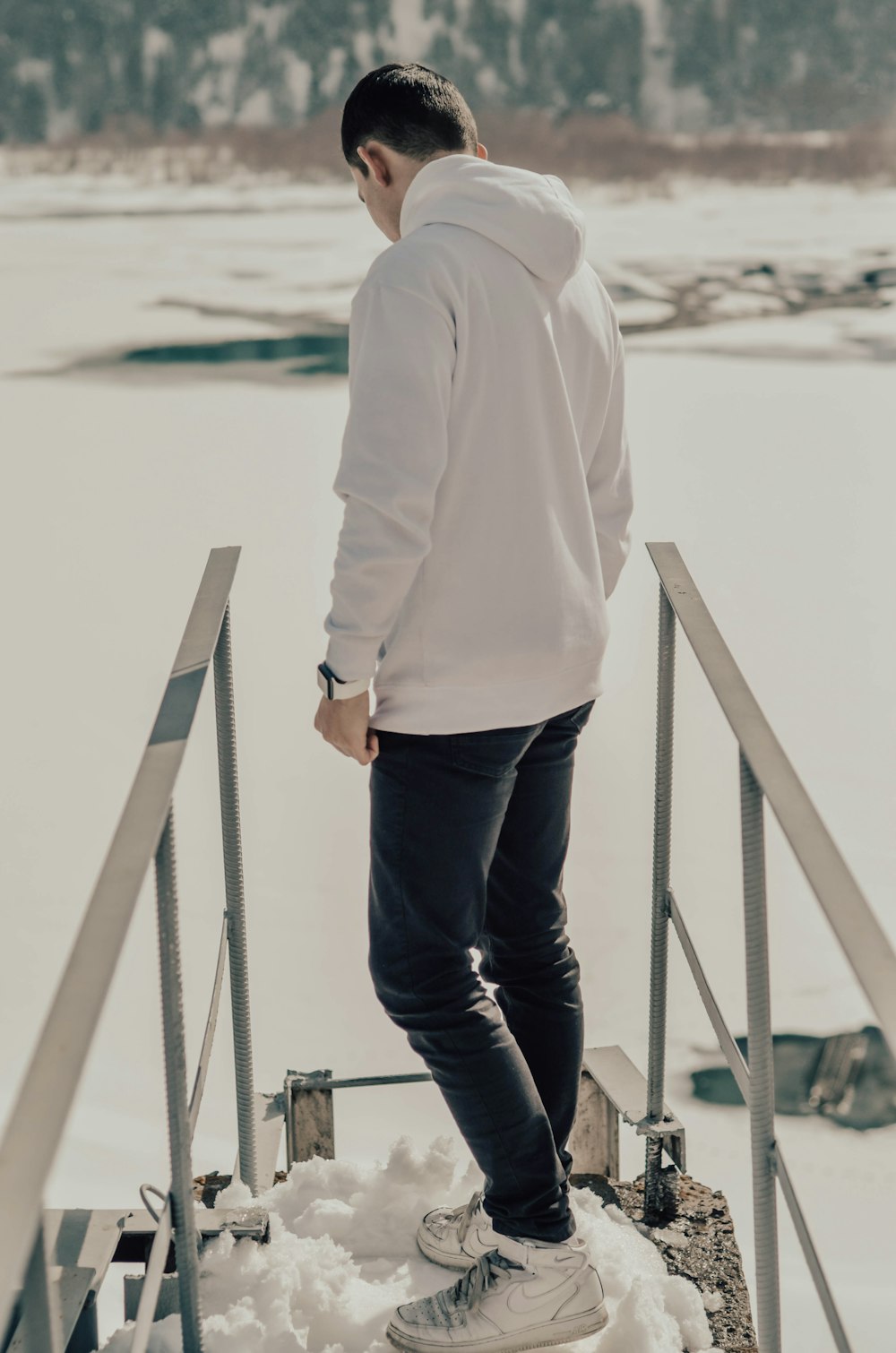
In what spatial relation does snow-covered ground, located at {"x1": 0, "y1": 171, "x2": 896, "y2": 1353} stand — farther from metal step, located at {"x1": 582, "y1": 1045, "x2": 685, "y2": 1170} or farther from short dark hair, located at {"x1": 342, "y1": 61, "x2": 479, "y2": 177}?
short dark hair, located at {"x1": 342, "y1": 61, "x2": 479, "y2": 177}

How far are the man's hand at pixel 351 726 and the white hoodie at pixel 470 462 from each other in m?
0.02

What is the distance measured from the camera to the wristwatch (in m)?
1.00

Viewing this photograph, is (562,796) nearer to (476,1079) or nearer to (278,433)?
(476,1079)

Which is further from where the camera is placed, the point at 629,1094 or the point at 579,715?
the point at 629,1094

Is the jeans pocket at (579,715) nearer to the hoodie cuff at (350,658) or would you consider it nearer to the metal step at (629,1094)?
the hoodie cuff at (350,658)

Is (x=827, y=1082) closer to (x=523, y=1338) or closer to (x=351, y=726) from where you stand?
(x=523, y=1338)

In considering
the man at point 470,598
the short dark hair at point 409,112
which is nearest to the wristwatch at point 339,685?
the man at point 470,598

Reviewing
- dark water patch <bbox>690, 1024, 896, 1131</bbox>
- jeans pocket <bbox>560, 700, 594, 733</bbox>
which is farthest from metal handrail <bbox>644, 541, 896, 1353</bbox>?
dark water patch <bbox>690, 1024, 896, 1131</bbox>

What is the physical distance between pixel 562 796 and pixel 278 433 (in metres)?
5.83

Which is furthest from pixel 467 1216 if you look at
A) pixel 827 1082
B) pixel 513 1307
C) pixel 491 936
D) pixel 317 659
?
pixel 317 659

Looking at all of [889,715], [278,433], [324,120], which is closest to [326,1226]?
[889,715]

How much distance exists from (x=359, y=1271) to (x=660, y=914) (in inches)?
16.7

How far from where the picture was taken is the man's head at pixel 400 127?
3.32 ft

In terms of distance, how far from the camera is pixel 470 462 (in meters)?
0.98
